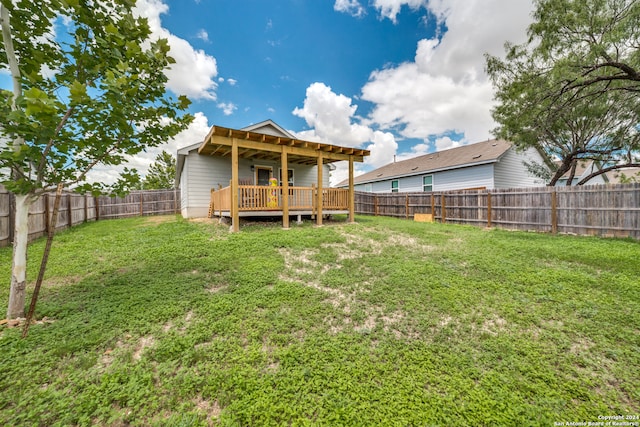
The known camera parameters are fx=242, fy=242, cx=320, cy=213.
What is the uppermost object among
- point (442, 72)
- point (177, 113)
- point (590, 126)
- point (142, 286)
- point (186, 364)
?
point (442, 72)

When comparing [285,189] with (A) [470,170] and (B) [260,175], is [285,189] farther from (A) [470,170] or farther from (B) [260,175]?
(A) [470,170]

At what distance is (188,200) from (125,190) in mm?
7965

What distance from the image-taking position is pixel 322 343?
2.90 metres

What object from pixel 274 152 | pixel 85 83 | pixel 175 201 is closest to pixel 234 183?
pixel 274 152

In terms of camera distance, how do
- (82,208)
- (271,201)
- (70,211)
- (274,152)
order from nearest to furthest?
(274,152)
(271,201)
(70,211)
(82,208)

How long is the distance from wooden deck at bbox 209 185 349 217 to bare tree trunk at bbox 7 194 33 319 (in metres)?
5.04

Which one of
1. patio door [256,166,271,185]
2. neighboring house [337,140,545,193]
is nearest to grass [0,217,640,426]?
patio door [256,166,271,185]

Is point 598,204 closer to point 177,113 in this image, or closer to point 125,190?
point 177,113

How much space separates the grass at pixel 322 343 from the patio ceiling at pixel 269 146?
153 inches

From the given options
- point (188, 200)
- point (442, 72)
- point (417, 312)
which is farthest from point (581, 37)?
point (188, 200)

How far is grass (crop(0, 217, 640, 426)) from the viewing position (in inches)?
82.2

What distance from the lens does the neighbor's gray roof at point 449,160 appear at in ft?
50.3

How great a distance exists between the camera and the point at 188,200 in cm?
1121

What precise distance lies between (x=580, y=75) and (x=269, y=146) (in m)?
9.29
